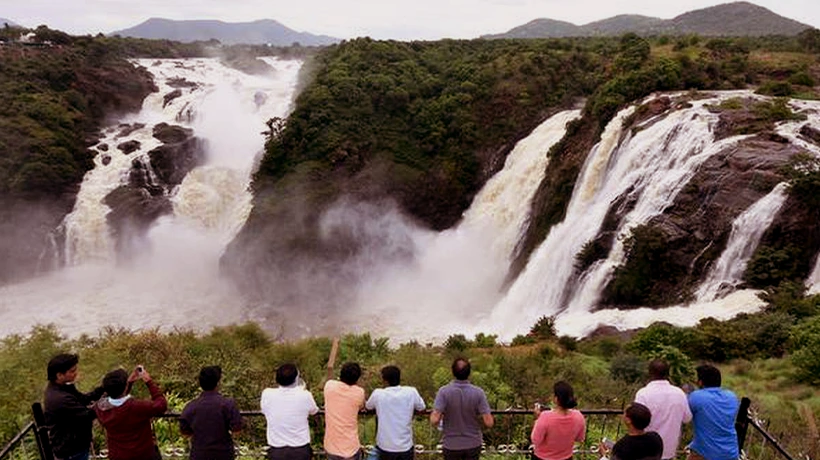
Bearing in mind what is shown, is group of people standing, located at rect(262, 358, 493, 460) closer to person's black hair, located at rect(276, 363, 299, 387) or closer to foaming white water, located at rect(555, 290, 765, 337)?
person's black hair, located at rect(276, 363, 299, 387)

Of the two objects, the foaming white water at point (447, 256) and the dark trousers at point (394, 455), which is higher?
the dark trousers at point (394, 455)

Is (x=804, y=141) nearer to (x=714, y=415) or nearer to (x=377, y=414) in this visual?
(x=714, y=415)

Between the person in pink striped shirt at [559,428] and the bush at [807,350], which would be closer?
the person in pink striped shirt at [559,428]

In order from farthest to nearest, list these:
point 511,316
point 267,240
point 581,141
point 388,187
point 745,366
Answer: point 388,187 → point 267,240 → point 581,141 → point 511,316 → point 745,366

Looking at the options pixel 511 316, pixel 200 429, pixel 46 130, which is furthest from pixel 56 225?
pixel 200 429

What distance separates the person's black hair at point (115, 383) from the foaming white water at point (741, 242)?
52.1ft

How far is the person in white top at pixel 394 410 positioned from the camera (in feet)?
21.7

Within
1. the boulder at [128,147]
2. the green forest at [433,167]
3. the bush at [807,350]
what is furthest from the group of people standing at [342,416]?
the boulder at [128,147]

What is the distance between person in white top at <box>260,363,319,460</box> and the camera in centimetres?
646

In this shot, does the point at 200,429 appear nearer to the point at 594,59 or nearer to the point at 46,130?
the point at 46,130

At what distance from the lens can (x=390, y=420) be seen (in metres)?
6.65

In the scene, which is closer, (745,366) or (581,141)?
(745,366)

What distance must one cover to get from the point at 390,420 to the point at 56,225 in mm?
34937

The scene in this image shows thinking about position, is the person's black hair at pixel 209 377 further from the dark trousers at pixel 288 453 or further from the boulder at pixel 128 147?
the boulder at pixel 128 147
